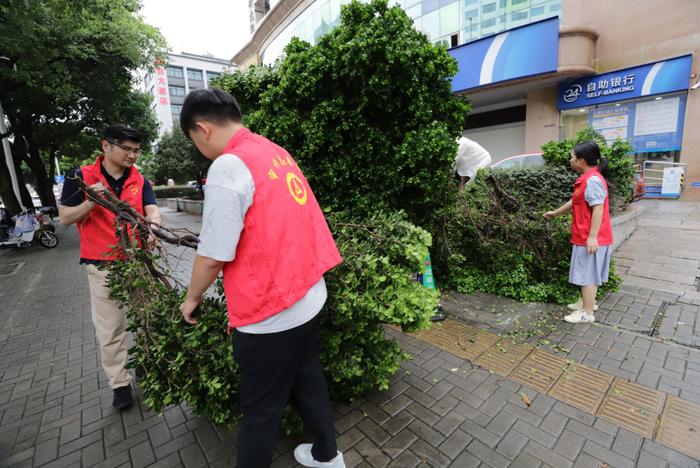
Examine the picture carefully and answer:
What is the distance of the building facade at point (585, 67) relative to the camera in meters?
11.0

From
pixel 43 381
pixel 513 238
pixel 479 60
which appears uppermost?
pixel 479 60

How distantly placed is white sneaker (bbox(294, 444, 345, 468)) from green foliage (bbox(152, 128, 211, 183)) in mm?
21851

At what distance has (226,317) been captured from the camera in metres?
2.12

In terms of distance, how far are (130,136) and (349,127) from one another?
190 centimetres

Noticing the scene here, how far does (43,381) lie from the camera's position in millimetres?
3428

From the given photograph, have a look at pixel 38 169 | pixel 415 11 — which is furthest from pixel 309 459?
pixel 38 169

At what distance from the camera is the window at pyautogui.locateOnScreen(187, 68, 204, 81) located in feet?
209

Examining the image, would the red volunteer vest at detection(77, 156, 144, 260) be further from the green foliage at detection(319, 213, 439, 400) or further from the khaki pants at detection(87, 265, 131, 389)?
the green foliage at detection(319, 213, 439, 400)

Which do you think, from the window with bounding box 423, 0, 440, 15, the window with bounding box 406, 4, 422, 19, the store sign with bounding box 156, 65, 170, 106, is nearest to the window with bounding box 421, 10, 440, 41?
the window with bounding box 423, 0, 440, 15

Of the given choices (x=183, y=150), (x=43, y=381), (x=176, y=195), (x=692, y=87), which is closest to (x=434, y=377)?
(x=43, y=381)

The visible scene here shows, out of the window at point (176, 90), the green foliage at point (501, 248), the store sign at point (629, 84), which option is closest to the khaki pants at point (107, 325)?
the green foliage at point (501, 248)

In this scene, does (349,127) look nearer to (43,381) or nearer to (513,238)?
(513,238)

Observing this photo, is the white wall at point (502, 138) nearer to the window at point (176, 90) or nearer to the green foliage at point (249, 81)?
the green foliage at point (249, 81)

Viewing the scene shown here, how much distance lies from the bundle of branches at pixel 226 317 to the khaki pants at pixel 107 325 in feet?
1.22
